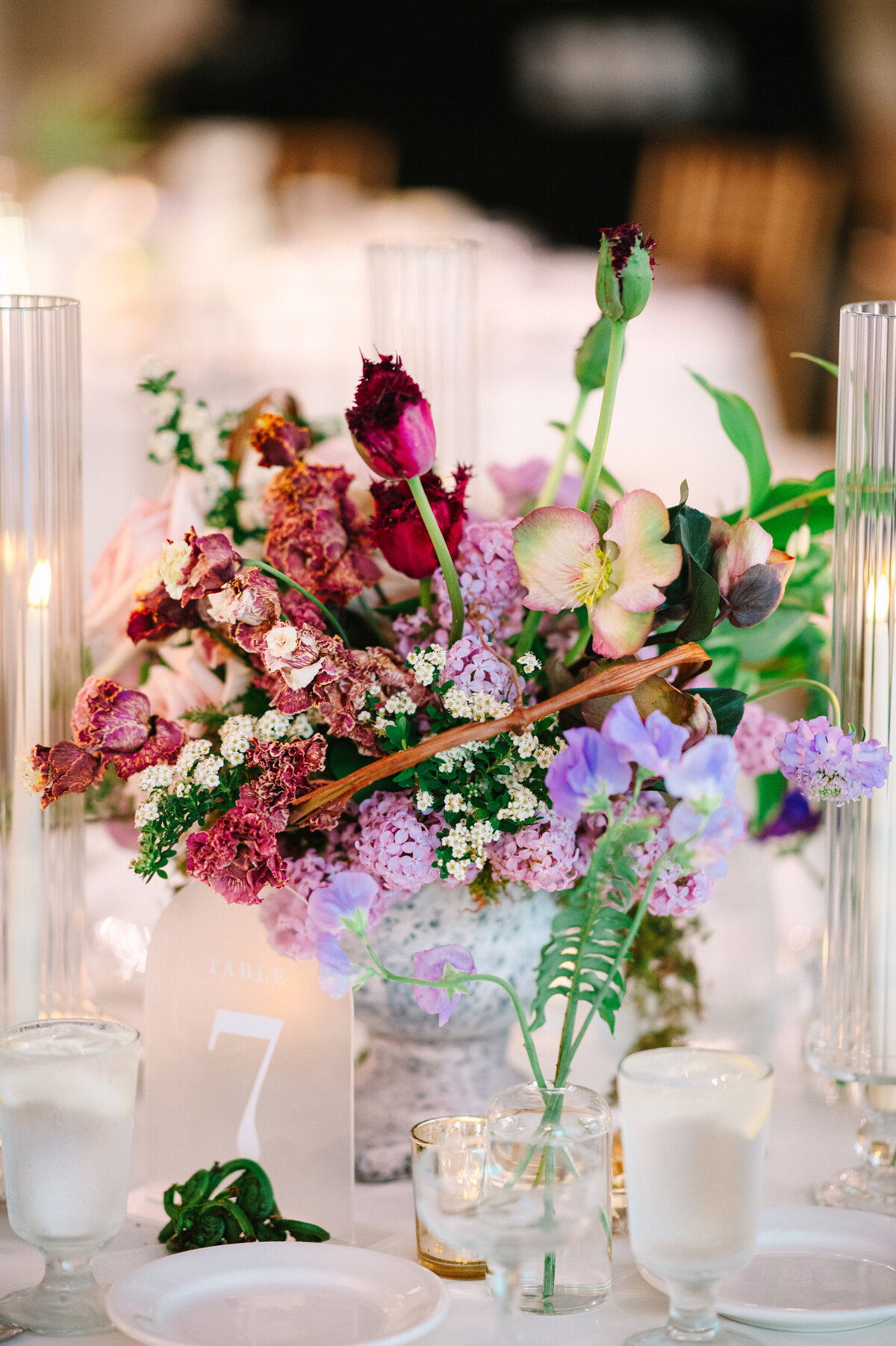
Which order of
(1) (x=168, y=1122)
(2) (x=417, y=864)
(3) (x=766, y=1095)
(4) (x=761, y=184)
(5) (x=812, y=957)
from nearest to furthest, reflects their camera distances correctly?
(3) (x=766, y=1095)
(2) (x=417, y=864)
(1) (x=168, y=1122)
(5) (x=812, y=957)
(4) (x=761, y=184)

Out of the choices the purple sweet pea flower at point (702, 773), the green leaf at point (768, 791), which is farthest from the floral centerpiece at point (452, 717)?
the green leaf at point (768, 791)

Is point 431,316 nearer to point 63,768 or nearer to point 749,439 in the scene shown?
point 749,439

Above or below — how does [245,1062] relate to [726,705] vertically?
below

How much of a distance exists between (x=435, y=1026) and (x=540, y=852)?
17 centimetres

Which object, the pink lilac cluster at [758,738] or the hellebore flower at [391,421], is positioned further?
the pink lilac cluster at [758,738]

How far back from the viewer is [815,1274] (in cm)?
73

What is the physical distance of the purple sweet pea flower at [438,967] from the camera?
2.25 ft

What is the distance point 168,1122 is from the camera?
2.77 feet

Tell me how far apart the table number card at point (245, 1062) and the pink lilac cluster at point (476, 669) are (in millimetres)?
186

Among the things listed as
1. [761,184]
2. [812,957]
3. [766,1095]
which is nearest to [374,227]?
[761,184]

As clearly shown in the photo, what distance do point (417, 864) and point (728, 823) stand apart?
0.16 metres

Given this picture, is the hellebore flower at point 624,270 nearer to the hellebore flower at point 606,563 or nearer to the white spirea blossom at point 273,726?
the hellebore flower at point 606,563

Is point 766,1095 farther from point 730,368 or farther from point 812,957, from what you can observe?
point 730,368

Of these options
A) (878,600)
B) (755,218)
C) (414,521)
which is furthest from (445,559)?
(755,218)
